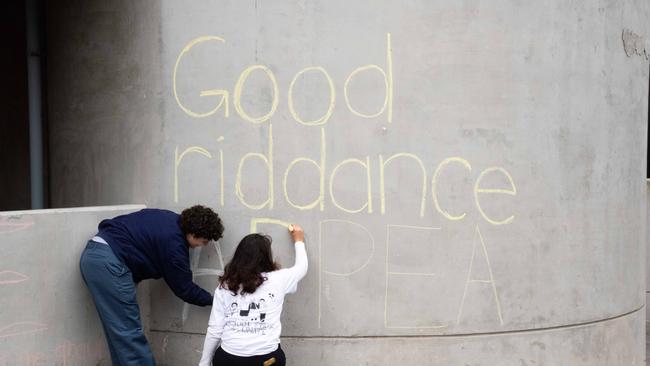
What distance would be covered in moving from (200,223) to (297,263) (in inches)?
27.1

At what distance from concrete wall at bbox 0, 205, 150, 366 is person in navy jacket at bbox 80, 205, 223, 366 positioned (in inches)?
5.7

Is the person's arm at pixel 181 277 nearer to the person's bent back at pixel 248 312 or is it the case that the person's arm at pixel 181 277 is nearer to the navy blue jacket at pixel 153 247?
the navy blue jacket at pixel 153 247

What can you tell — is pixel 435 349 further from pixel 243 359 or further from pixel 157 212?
pixel 157 212

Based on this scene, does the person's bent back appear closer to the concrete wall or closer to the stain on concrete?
the concrete wall

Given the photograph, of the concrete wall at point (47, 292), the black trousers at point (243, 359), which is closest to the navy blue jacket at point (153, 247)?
the concrete wall at point (47, 292)

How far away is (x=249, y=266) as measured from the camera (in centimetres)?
454

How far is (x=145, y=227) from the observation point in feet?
16.0

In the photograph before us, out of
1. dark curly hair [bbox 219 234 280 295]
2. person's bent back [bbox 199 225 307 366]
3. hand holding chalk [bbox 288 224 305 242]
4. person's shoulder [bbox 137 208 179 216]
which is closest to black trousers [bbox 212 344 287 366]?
person's bent back [bbox 199 225 307 366]

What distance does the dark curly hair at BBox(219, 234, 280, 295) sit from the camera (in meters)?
4.50

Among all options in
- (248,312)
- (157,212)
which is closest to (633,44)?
(248,312)

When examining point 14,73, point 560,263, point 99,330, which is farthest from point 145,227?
point 14,73

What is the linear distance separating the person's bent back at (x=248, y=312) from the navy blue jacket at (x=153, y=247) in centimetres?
45

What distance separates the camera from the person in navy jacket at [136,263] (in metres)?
4.73

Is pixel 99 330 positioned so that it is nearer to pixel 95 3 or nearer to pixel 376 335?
pixel 376 335
